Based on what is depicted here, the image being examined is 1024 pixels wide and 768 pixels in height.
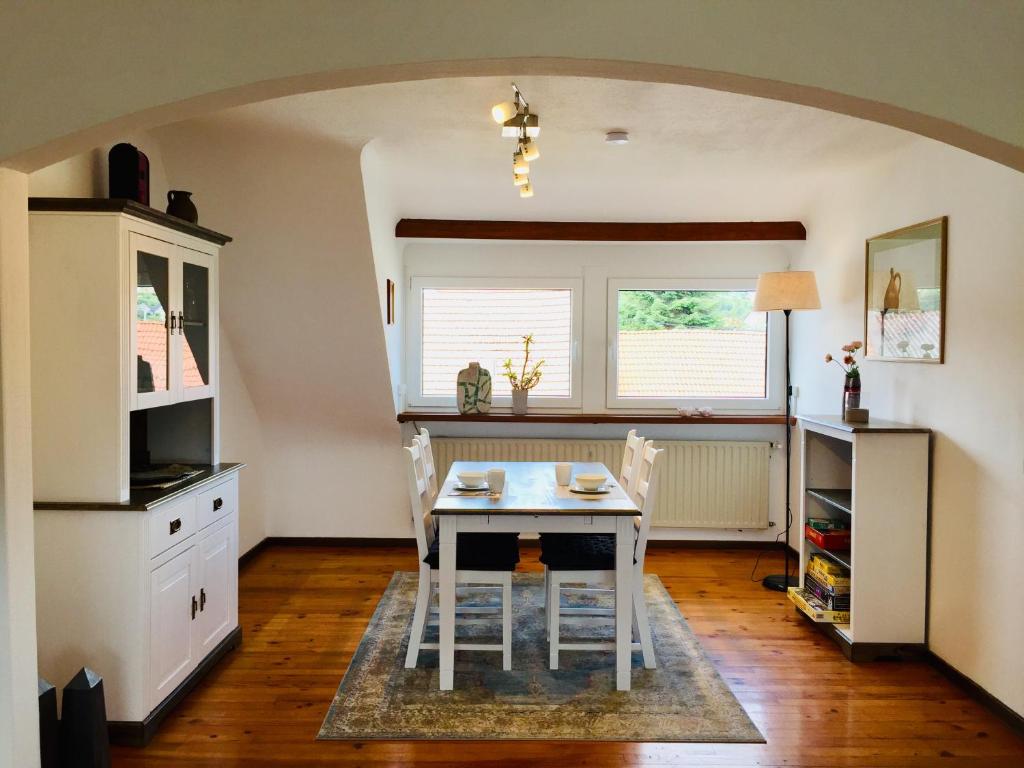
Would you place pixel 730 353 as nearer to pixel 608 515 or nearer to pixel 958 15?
pixel 608 515

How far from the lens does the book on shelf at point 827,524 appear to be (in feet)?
13.0

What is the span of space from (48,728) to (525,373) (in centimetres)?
358

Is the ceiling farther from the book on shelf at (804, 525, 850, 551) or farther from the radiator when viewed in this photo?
the book on shelf at (804, 525, 850, 551)

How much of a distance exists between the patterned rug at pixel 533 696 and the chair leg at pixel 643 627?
0.04m

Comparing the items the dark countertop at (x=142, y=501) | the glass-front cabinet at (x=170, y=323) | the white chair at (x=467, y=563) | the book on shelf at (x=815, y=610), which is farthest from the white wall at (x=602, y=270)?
the dark countertop at (x=142, y=501)

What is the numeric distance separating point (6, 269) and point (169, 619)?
58.6 inches

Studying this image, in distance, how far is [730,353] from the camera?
5461 mm

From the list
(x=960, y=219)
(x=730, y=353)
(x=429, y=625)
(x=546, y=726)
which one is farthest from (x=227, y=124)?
(x=730, y=353)

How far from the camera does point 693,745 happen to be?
275 cm

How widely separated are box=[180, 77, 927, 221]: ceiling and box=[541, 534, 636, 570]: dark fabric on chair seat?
6.03 feet

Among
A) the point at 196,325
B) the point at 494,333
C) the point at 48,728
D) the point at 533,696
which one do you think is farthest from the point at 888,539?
the point at 48,728

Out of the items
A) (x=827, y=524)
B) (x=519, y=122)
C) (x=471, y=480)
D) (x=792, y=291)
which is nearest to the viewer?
(x=519, y=122)

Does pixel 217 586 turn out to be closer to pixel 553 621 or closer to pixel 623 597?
pixel 553 621

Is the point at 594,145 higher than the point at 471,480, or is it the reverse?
the point at 594,145
